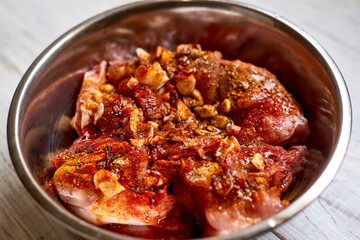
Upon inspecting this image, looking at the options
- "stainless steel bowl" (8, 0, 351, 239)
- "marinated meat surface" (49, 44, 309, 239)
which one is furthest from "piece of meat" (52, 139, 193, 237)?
"stainless steel bowl" (8, 0, 351, 239)

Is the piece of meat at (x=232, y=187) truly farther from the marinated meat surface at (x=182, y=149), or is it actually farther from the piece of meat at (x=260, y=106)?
the piece of meat at (x=260, y=106)

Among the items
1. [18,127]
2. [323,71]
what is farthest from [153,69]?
[323,71]

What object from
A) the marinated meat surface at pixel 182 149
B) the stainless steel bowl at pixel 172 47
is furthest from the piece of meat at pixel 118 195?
the stainless steel bowl at pixel 172 47

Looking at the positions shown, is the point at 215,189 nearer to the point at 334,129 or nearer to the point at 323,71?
the point at 334,129

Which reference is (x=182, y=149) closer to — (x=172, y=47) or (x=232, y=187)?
(x=232, y=187)

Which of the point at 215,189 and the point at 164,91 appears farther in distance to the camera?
the point at 164,91

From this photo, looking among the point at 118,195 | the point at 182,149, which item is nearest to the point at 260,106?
the point at 182,149
